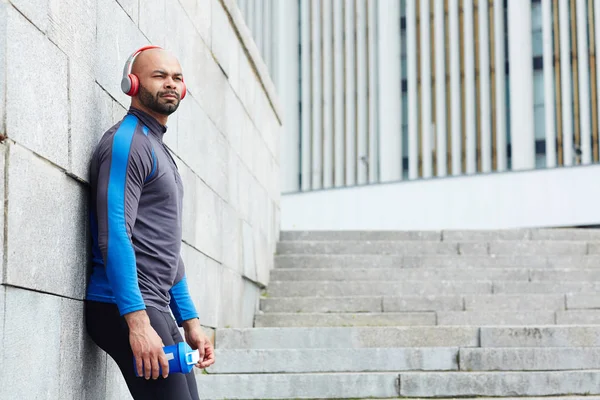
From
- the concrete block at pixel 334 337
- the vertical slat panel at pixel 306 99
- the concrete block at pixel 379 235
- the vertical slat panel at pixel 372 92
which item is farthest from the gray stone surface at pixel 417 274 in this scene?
the vertical slat panel at pixel 306 99

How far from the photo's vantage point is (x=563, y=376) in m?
6.18

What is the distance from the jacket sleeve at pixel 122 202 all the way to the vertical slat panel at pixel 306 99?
26799 mm

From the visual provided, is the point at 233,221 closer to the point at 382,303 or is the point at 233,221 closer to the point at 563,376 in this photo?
the point at 382,303

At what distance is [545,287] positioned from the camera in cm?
892

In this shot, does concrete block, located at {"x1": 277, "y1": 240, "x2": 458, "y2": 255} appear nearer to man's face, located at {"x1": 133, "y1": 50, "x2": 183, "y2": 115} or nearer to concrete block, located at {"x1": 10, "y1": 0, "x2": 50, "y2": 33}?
man's face, located at {"x1": 133, "y1": 50, "x2": 183, "y2": 115}

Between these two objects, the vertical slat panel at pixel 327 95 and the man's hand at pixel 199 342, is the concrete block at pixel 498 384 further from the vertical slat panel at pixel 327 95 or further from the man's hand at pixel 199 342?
the vertical slat panel at pixel 327 95

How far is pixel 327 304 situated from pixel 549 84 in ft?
63.0

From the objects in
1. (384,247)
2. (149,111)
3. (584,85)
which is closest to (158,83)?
(149,111)

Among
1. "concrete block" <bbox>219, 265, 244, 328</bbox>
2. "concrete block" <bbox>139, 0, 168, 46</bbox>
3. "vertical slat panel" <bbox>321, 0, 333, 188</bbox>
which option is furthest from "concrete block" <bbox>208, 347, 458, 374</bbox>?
"vertical slat panel" <bbox>321, 0, 333, 188</bbox>

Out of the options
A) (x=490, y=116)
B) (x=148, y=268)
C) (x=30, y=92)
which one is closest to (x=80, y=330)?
(x=148, y=268)

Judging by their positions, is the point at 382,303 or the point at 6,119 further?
the point at 382,303

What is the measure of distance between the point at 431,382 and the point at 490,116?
21670 mm

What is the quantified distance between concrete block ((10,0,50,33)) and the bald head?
0.43m

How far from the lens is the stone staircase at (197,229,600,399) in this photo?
6.16 metres
